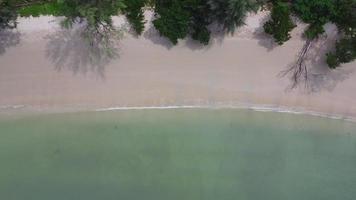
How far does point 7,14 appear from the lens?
49.1ft

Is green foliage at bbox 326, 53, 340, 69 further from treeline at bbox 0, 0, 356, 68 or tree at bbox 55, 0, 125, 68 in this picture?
tree at bbox 55, 0, 125, 68

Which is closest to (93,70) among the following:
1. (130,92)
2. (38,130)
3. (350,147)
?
(130,92)

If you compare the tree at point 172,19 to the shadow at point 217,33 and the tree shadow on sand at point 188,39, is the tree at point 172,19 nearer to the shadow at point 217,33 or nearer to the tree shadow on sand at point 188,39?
the tree shadow on sand at point 188,39

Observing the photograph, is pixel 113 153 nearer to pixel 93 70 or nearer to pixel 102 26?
pixel 93 70

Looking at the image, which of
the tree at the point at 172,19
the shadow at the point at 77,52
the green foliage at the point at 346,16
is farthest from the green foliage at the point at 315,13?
the shadow at the point at 77,52

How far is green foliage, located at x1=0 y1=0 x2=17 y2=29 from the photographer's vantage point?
14844mm

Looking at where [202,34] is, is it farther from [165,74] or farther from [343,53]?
[343,53]

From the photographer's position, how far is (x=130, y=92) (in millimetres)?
16359

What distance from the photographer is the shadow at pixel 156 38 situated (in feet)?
53.6

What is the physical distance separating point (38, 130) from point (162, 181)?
156 inches

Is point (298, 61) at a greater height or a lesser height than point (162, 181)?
greater

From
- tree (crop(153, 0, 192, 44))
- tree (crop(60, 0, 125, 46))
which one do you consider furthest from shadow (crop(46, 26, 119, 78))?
tree (crop(153, 0, 192, 44))

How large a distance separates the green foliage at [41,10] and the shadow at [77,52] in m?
0.61

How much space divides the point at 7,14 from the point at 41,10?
1.23 meters
